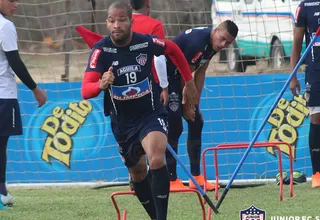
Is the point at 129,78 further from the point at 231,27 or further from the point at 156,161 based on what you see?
the point at 231,27

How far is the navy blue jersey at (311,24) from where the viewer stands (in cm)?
805

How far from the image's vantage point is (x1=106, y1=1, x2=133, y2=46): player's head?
19.4 ft

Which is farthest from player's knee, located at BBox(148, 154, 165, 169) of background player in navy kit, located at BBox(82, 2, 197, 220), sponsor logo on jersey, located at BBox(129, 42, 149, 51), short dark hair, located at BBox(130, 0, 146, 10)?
short dark hair, located at BBox(130, 0, 146, 10)

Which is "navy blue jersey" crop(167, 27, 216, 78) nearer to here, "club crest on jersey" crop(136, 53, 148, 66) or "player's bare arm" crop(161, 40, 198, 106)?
"player's bare arm" crop(161, 40, 198, 106)

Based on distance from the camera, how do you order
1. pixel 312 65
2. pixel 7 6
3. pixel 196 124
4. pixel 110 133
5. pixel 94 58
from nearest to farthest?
pixel 94 58, pixel 7 6, pixel 312 65, pixel 196 124, pixel 110 133

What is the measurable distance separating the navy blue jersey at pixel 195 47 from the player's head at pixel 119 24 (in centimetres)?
210

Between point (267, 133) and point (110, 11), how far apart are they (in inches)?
167

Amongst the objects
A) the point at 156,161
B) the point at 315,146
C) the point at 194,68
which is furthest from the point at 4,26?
the point at 315,146

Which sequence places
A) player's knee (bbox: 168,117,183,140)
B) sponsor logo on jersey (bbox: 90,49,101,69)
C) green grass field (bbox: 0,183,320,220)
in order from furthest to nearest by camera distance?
1. player's knee (bbox: 168,117,183,140)
2. green grass field (bbox: 0,183,320,220)
3. sponsor logo on jersey (bbox: 90,49,101,69)

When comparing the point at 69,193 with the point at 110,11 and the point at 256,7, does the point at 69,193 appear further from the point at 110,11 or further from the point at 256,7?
the point at 256,7

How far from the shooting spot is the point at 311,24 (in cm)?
809

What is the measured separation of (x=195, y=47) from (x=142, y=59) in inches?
81.7

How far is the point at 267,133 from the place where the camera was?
9758mm

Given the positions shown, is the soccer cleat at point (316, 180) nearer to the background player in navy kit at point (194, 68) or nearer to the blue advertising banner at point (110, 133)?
the background player in navy kit at point (194, 68)
